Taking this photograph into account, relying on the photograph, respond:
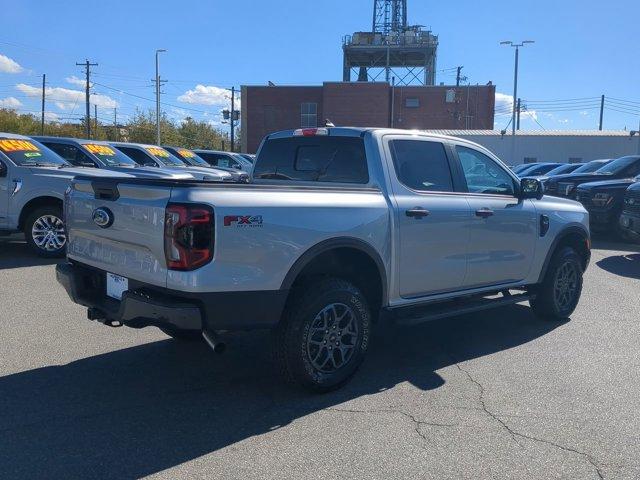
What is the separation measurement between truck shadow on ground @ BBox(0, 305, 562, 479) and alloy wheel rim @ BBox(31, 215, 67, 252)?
187 inches

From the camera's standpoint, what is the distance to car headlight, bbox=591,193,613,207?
12.6 metres

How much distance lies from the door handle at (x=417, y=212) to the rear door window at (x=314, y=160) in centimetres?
44

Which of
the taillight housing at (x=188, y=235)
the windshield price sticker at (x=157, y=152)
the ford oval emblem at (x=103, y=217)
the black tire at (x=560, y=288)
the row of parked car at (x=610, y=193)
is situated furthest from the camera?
the windshield price sticker at (x=157, y=152)

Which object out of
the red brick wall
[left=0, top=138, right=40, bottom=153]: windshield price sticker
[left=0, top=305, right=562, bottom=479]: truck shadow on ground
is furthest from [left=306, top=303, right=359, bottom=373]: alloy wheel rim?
the red brick wall

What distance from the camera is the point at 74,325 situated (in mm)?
5844

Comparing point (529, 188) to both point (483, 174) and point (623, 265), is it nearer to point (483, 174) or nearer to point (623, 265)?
point (483, 174)

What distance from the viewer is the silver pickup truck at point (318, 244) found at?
11.9 feet

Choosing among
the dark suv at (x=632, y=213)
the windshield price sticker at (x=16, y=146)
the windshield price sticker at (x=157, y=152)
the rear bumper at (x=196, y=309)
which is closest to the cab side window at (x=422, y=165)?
the rear bumper at (x=196, y=309)

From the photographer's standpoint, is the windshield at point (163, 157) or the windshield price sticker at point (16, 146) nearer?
the windshield price sticker at point (16, 146)

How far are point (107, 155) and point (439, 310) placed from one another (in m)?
9.75

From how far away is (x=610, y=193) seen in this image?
12641 millimetres

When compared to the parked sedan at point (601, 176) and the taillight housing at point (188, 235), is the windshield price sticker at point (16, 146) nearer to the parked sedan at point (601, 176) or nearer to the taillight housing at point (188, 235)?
the taillight housing at point (188, 235)

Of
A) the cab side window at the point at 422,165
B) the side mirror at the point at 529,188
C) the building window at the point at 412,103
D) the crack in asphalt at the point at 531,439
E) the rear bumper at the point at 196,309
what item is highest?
the building window at the point at 412,103

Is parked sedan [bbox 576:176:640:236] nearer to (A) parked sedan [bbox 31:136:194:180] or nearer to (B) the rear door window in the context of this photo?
(A) parked sedan [bbox 31:136:194:180]
